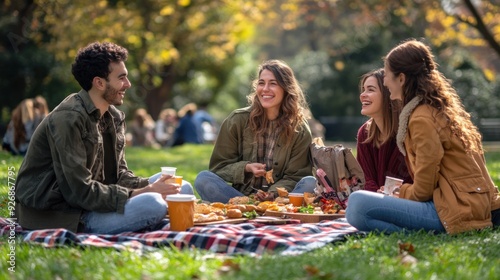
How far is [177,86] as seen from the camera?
114 ft

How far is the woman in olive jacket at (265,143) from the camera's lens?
7.96 m

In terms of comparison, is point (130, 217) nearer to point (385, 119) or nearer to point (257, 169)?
point (257, 169)

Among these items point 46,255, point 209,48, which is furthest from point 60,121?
point 209,48

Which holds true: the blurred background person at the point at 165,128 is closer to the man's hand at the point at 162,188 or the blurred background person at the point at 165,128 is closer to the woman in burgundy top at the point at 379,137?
the woman in burgundy top at the point at 379,137

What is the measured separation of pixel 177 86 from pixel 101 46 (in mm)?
28691

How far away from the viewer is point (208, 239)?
5652 mm

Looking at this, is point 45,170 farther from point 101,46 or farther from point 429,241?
point 429,241

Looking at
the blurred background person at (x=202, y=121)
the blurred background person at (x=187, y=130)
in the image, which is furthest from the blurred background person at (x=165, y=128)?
the blurred background person at (x=202, y=121)

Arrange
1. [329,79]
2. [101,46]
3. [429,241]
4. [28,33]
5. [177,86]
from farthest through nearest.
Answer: [177,86]
[329,79]
[28,33]
[101,46]
[429,241]

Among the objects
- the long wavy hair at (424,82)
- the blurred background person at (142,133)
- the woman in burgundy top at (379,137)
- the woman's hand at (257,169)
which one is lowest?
the blurred background person at (142,133)

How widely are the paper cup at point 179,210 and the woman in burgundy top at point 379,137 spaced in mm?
1950

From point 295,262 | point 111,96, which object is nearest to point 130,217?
point 111,96

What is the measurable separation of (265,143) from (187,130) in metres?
16.5

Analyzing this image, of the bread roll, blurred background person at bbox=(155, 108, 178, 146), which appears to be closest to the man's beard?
the bread roll
